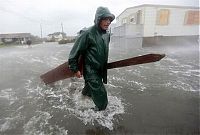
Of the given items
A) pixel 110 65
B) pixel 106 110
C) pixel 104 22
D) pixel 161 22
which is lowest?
pixel 106 110

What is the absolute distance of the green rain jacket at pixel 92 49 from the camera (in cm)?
337

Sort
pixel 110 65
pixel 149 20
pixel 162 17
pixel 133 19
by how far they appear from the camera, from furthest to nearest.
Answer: pixel 133 19 → pixel 162 17 → pixel 149 20 → pixel 110 65

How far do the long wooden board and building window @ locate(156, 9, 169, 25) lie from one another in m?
18.1

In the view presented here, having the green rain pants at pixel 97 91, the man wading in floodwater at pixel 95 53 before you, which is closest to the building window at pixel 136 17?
the man wading in floodwater at pixel 95 53

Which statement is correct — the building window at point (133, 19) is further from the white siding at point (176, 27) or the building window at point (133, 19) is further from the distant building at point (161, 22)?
the white siding at point (176, 27)

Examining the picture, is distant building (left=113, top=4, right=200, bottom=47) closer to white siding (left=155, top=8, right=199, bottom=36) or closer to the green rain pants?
white siding (left=155, top=8, right=199, bottom=36)

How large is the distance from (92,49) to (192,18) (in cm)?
2253

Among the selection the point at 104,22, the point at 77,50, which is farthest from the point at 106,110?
the point at 104,22

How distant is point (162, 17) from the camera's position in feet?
69.1

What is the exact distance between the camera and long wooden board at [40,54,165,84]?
3142 millimetres

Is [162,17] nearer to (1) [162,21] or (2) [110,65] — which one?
(1) [162,21]

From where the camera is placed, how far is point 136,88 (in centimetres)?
597

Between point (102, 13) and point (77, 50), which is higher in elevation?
point (102, 13)

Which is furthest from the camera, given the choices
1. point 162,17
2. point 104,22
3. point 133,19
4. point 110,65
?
point 133,19
